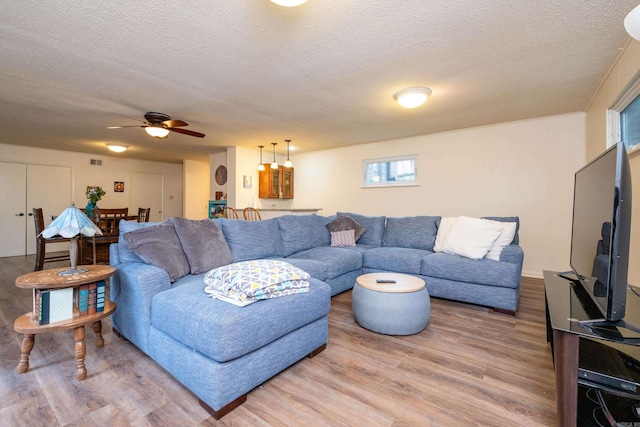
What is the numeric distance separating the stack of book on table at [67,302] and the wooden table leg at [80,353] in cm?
10

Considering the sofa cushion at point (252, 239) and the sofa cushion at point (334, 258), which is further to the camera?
the sofa cushion at point (334, 258)

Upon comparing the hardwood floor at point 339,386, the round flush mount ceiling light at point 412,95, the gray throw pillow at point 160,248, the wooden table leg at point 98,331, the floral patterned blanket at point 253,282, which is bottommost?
the hardwood floor at point 339,386

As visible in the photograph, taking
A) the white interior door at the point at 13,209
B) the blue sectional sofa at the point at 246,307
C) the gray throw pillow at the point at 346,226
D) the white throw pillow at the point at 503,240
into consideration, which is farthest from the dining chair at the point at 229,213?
the white throw pillow at the point at 503,240

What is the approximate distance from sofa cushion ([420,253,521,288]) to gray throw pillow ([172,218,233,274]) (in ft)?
7.06

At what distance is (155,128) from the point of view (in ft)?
12.2

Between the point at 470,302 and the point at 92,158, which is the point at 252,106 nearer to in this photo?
the point at 470,302

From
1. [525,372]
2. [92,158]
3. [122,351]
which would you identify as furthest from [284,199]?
[525,372]

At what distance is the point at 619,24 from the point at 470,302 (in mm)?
2505

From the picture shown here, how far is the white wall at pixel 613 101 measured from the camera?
209cm

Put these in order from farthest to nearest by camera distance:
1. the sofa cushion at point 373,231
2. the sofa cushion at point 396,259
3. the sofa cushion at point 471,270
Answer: the sofa cushion at point 373,231 < the sofa cushion at point 396,259 < the sofa cushion at point 471,270

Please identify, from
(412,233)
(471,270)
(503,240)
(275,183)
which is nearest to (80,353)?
(471,270)

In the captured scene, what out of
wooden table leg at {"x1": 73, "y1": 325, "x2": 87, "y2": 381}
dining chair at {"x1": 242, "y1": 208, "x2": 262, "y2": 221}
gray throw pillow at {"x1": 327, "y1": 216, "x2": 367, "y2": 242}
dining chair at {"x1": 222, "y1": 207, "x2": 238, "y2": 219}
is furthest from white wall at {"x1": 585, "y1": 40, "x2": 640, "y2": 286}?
dining chair at {"x1": 222, "y1": 207, "x2": 238, "y2": 219}

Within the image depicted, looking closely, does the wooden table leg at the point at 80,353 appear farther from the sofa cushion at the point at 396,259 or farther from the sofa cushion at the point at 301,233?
the sofa cushion at the point at 396,259

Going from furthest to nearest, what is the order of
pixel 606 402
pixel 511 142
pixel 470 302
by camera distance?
pixel 511 142 < pixel 470 302 < pixel 606 402
